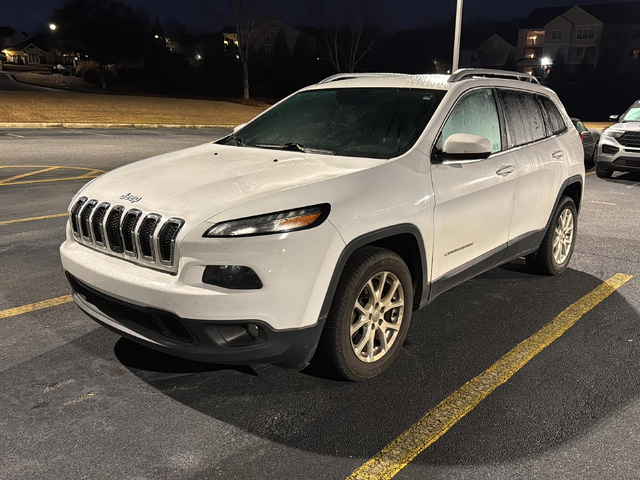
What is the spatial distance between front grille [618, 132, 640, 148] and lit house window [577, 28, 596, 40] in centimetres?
7379

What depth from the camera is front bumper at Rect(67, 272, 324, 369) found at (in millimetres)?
2924

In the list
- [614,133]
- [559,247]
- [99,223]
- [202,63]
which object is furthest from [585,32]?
[99,223]

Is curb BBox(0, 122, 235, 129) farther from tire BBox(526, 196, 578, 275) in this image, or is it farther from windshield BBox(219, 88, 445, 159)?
tire BBox(526, 196, 578, 275)

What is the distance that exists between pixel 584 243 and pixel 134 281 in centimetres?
579

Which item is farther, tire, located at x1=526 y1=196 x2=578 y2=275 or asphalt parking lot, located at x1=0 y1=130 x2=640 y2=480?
tire, located at x1=526 y1=196 x2=578 y2=275

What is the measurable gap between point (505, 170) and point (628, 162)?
32.2 ft

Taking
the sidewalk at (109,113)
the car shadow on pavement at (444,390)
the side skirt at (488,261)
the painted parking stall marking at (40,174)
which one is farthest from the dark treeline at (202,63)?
the car shadow on pavement at (444,390)

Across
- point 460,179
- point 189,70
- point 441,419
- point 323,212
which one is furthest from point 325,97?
point 189,70

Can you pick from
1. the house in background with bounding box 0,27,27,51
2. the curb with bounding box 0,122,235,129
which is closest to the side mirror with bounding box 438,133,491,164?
the curb with bounding box 0,122,235,129

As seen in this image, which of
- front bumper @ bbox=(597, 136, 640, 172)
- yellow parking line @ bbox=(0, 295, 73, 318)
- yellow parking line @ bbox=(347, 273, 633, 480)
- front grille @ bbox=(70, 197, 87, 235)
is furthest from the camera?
front bumper @ bbox=(597, 136, 640, 172)

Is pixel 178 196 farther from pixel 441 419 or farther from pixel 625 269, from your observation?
pixel 625 269

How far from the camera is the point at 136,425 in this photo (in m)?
3.05

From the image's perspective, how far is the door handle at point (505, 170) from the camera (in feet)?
14.3

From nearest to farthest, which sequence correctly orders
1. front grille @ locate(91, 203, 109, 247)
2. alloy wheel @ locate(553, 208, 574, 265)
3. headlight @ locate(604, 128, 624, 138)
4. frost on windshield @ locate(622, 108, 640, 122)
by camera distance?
1. front grille @ locate(91, 203, 109, 247)
2. alloy wheel @ locate(553, 208, 574, 265)
3. headlight @ locate(604, 128, 624, 138)
4. frost on windshield @ locate(622, 108, 640, 122)
